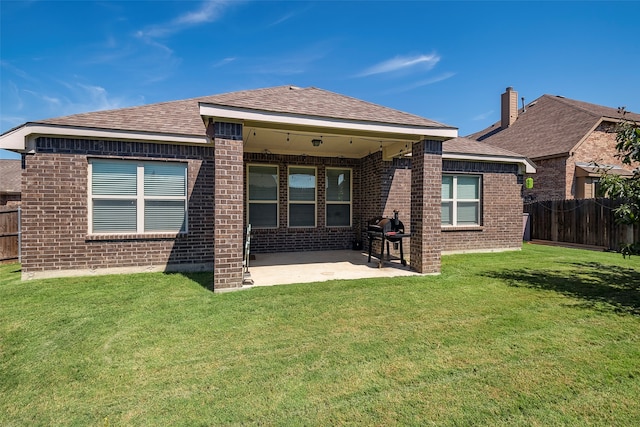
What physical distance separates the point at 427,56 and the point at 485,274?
8085 millimetres

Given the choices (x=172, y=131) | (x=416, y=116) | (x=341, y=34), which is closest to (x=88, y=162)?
(x=172, y=131)

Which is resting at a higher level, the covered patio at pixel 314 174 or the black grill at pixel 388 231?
the covered patio at pixel 314 174

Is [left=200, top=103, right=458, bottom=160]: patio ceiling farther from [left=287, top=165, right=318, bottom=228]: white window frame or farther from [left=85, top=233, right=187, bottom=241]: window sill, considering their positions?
[left=85, top=233, right=187, bottom=241]: window sill

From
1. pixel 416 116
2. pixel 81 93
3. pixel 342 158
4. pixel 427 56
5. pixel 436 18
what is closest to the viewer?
pixel 416 116

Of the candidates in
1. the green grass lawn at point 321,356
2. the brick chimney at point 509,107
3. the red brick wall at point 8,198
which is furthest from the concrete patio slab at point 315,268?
the red brick wall at point 8,198

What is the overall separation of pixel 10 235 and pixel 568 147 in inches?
859

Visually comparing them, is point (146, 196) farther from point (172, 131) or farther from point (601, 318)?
point (601, 318)

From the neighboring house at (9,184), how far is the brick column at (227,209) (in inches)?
762

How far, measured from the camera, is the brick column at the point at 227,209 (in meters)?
5.30

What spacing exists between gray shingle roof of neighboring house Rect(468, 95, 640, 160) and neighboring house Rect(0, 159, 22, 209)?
2911cm

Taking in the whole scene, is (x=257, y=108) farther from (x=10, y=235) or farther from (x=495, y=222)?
(x=495, y=222)

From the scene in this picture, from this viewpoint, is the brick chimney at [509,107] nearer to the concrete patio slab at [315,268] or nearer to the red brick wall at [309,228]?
the red brick wall at [309,228]

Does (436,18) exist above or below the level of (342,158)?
above

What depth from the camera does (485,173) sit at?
9.98m
